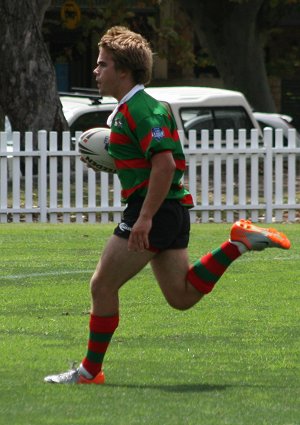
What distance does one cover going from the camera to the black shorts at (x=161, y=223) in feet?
23.4

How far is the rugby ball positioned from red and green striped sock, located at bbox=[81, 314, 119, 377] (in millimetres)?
811

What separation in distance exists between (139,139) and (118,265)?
615mm

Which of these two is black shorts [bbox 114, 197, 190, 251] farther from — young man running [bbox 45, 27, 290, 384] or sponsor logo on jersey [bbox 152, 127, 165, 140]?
sponsor logo on jersey [bbox 152, 127, 165, 140]

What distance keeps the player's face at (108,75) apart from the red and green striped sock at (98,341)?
1.09 m

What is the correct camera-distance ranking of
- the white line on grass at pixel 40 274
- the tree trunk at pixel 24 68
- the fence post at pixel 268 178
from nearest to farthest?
the white line on grass at pixel 40 274 → the fence post at pixel 268 178 → the tree trunk at pixel 24 68

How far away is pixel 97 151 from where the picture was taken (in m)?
7.48

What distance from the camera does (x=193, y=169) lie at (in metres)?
19.3

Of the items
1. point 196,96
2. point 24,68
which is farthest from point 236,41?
point 24,68

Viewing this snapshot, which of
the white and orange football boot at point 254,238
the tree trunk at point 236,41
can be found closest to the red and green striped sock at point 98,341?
the white and orange football boot at point 254,238

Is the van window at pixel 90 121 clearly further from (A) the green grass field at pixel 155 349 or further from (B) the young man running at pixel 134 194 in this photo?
(B) the young man running at pixel 134 194

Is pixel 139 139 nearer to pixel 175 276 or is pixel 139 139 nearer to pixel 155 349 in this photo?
pixel 175 276

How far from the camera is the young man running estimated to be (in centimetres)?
698

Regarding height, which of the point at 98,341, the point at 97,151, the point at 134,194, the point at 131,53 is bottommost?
the point at 98,341

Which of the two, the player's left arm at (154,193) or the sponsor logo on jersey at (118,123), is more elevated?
the sponsor logo on jersey at (118,123)
